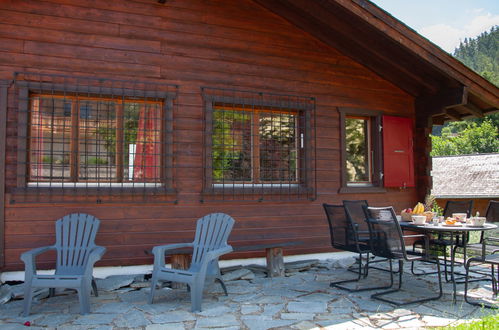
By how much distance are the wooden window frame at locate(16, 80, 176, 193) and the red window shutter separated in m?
3.03

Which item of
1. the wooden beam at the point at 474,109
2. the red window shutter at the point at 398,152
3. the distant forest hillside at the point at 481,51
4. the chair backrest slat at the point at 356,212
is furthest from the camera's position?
the distant forest hillside at the point at 481,51

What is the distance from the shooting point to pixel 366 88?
612 cm

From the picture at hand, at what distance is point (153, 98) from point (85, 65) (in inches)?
30.7

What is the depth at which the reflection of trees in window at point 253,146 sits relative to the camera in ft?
17.1

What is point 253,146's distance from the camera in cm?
540

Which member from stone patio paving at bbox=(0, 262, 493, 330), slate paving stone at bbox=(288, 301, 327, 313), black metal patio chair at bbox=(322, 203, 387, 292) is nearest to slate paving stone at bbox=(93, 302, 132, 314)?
stone patio paving at bbox=(0, 262, 493, 330)

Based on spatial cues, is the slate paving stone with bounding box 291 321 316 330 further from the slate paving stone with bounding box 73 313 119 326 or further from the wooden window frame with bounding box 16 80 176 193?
the wooden window frame with bounding box 16 80 176 193

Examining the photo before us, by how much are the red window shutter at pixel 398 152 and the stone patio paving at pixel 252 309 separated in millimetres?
1814

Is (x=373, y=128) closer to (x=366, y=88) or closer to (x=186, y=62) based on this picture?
(x=366, y=88)

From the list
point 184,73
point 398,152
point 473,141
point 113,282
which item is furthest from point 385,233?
point 473,141

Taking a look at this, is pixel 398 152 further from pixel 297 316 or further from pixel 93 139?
pixel 93 139

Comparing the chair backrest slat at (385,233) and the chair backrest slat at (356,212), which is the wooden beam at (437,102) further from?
the chair backrest slat at (385,233)

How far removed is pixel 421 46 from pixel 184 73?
2.78 meters

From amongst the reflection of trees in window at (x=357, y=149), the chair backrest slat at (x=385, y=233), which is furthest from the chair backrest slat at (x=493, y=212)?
the reflection of trees in window at (x=357, y=149)
